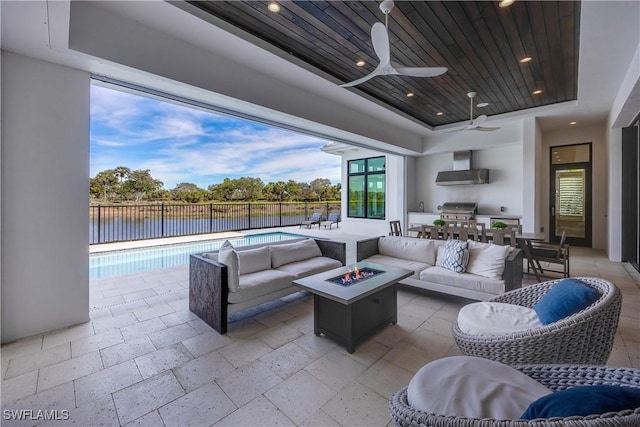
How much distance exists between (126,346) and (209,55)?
3274 mm

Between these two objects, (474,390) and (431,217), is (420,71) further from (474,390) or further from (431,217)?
(431,217)

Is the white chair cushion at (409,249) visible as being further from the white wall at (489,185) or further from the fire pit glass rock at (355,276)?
the white wall at (489,185)

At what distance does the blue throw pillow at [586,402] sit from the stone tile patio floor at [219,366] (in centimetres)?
98

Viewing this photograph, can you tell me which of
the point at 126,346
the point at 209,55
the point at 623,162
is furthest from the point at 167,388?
the point at 623,162

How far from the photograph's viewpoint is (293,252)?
12.6 feet

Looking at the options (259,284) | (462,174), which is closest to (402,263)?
(259,284)

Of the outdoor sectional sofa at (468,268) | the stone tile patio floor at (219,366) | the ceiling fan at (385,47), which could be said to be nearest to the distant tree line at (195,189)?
the stone tile patio floor at (219,366)

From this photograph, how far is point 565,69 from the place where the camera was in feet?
13.5

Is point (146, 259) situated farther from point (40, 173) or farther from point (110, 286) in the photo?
point (40, 173)

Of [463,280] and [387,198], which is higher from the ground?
[387,198]

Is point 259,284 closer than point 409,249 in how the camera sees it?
Yes

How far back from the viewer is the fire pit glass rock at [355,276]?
8.82ft

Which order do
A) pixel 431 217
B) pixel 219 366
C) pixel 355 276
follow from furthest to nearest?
pixel 431 217
pixel 355 276
pixel 219 366

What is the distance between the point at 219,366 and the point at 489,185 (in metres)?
7.81
